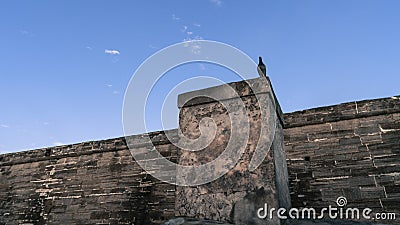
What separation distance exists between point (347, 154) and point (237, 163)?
3137 millimetres

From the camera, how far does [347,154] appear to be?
443 centimetres

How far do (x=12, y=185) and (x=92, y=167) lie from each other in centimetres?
219

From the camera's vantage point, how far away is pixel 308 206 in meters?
4.25

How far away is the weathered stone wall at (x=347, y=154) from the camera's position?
13.4 ft

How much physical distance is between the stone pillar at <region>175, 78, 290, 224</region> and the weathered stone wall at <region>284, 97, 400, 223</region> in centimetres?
257

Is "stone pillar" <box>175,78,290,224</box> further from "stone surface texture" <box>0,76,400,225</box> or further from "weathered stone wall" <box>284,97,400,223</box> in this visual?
"weathered stone wall" <box>284,97,400,223</box>

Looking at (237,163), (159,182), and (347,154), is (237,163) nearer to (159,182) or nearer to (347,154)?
(347,154)

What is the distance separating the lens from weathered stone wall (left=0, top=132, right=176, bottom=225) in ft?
17.2
